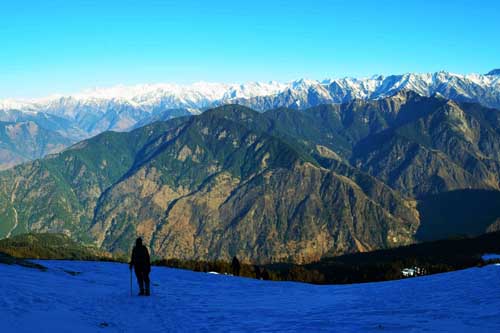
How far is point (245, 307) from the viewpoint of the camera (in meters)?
27.4

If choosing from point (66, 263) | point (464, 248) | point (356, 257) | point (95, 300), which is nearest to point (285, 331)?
point (95, 300)

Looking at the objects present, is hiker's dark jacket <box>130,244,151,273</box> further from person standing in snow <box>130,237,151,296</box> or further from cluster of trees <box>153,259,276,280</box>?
cluster of trees <box>153,259,276,280</box>

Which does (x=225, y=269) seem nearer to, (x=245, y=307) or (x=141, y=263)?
(x=141, y=263)

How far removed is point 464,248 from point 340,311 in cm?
14450

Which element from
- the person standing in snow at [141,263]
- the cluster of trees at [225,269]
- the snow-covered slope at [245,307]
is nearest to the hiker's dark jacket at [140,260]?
the person standing in snow at [141,263]

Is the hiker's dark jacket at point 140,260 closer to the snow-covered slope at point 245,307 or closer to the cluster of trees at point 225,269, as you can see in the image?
the snow-covered slope at point 245,307

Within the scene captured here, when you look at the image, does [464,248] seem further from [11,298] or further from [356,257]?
[11,298]

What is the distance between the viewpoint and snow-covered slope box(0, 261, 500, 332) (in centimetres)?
1923

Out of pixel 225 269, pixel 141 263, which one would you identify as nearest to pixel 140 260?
pixel 141 263

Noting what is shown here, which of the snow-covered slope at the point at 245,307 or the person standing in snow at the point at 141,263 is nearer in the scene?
the snow-covered slope at the point at 245,307

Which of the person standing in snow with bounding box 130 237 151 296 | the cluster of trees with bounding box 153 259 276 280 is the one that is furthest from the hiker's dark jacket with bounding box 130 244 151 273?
the cluster of trees with bounding box 153 259 276 280

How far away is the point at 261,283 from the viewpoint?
42.2 meters

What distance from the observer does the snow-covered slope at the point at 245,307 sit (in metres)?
19.2

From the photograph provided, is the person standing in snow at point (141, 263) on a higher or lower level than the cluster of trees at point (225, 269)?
higher
